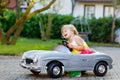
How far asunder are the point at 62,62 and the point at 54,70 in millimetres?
308

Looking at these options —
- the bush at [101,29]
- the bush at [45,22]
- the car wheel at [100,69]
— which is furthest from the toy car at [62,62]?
the bush at [45,22]

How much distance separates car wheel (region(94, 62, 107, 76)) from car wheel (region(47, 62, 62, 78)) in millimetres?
1041

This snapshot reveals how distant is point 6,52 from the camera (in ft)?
59.7

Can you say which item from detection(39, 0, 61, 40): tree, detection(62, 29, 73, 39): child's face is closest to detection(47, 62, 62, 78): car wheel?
detection(62, 29, 73, 39): child's face

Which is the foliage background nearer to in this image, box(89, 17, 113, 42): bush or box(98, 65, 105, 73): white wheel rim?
box(89, 17, 113, 42): bush

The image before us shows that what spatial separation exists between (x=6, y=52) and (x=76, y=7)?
24.3m

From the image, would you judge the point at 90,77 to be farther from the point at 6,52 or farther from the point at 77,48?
the point at 6,52

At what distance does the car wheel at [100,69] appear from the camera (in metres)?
11.5

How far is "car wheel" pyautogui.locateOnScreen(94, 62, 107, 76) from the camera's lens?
1151 centimetres

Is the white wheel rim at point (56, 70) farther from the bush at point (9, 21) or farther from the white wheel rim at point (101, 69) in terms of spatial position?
the bush at point (9, 21)

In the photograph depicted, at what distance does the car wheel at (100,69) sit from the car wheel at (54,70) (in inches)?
41.0

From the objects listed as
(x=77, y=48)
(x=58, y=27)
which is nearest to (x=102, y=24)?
(x=58, y=27)

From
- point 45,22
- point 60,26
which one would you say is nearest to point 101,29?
point 60,26

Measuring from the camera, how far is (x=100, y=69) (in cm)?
1154
